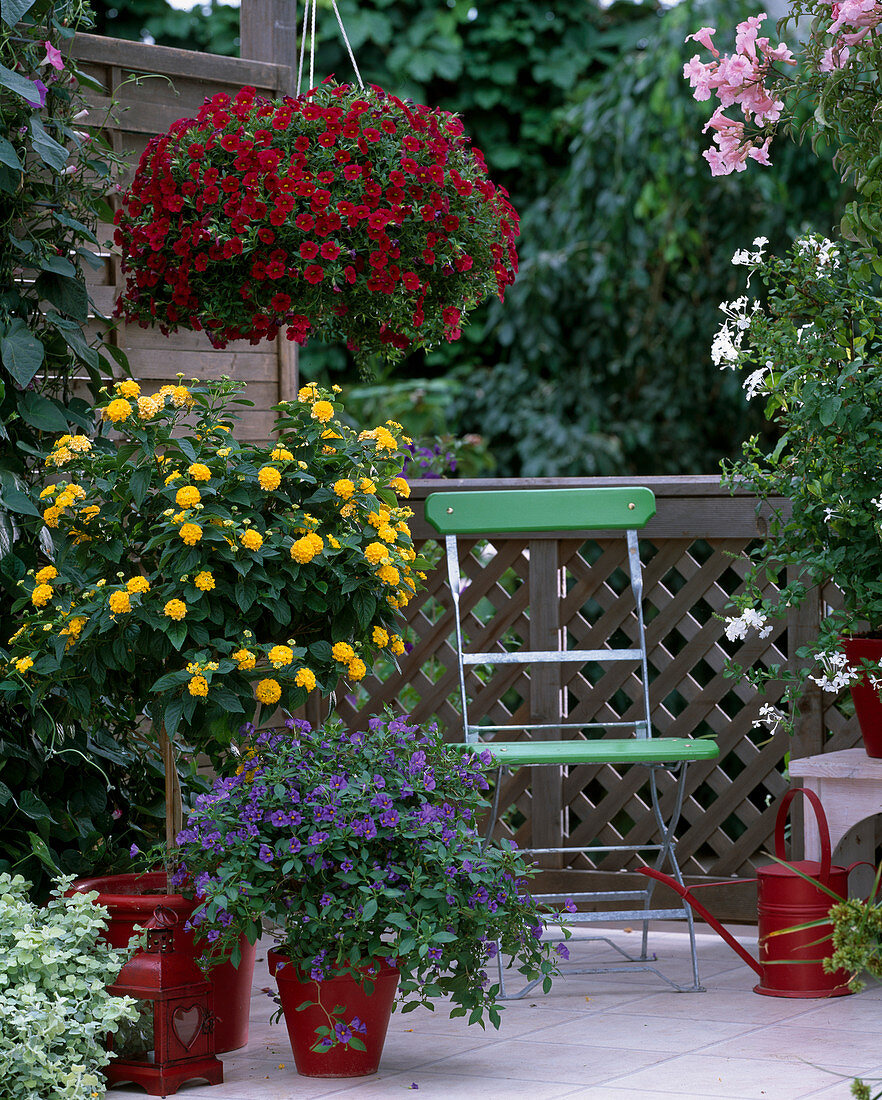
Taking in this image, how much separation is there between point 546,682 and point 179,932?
150 cm

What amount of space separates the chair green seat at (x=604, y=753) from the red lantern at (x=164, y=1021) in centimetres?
67

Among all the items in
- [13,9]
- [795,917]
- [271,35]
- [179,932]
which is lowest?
[795,917]

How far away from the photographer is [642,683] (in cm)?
348

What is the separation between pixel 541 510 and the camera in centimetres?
333

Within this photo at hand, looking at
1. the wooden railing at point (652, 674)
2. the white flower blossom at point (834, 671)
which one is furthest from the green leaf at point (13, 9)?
the white flower blossom at point (834, 671)

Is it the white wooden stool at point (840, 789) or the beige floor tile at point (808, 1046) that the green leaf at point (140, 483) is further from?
the white wooden stool at point (840, 789)

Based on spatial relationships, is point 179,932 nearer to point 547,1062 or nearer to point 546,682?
point 547,1062

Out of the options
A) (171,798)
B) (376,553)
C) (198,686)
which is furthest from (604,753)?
(198,686)

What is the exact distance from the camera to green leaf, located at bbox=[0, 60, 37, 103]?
2.59m

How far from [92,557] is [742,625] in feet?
4.43

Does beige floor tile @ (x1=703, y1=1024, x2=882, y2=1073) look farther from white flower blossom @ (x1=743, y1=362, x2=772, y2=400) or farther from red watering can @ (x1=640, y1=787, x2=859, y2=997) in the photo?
white flower blossom @ (x1=743, y1=362, x2=772, y2=400)

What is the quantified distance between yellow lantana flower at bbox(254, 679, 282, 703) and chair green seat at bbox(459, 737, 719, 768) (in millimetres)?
525

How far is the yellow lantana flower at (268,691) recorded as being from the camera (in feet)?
7.72

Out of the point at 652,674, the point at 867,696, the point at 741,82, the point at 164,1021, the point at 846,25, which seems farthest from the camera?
the point at 652,674
